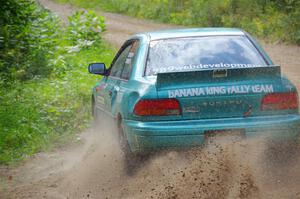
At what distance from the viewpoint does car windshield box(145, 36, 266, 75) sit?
6.81 m

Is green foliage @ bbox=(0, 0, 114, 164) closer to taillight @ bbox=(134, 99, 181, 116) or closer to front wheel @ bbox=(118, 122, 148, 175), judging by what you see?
front wheel @ bbox=(118, 122, 148, 175)

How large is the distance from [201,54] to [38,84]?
728 cm

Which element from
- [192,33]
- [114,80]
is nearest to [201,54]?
[192,33]

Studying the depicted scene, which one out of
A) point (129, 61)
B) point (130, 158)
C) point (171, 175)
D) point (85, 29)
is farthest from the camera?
point (85, 29)

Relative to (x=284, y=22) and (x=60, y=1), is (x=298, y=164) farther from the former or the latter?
(x=60, y=1)

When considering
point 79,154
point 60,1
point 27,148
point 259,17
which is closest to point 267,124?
point 79,154

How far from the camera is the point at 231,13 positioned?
1123 inches

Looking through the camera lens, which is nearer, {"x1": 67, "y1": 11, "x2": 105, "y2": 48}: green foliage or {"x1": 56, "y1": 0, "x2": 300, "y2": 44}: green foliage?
{"x1": 67, "y1": 11, "x2": 105, "y2": 48}: green foliage

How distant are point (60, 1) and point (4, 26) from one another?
32.8 meters

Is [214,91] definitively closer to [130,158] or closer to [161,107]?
[161,107]

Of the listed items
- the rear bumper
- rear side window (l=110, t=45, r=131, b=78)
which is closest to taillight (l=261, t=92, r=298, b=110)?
the rear bumper

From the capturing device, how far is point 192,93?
6289 millimetres

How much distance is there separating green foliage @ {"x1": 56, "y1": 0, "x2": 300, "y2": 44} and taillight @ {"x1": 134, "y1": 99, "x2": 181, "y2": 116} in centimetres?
1615

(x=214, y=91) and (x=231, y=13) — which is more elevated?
(x=214, y=91)
